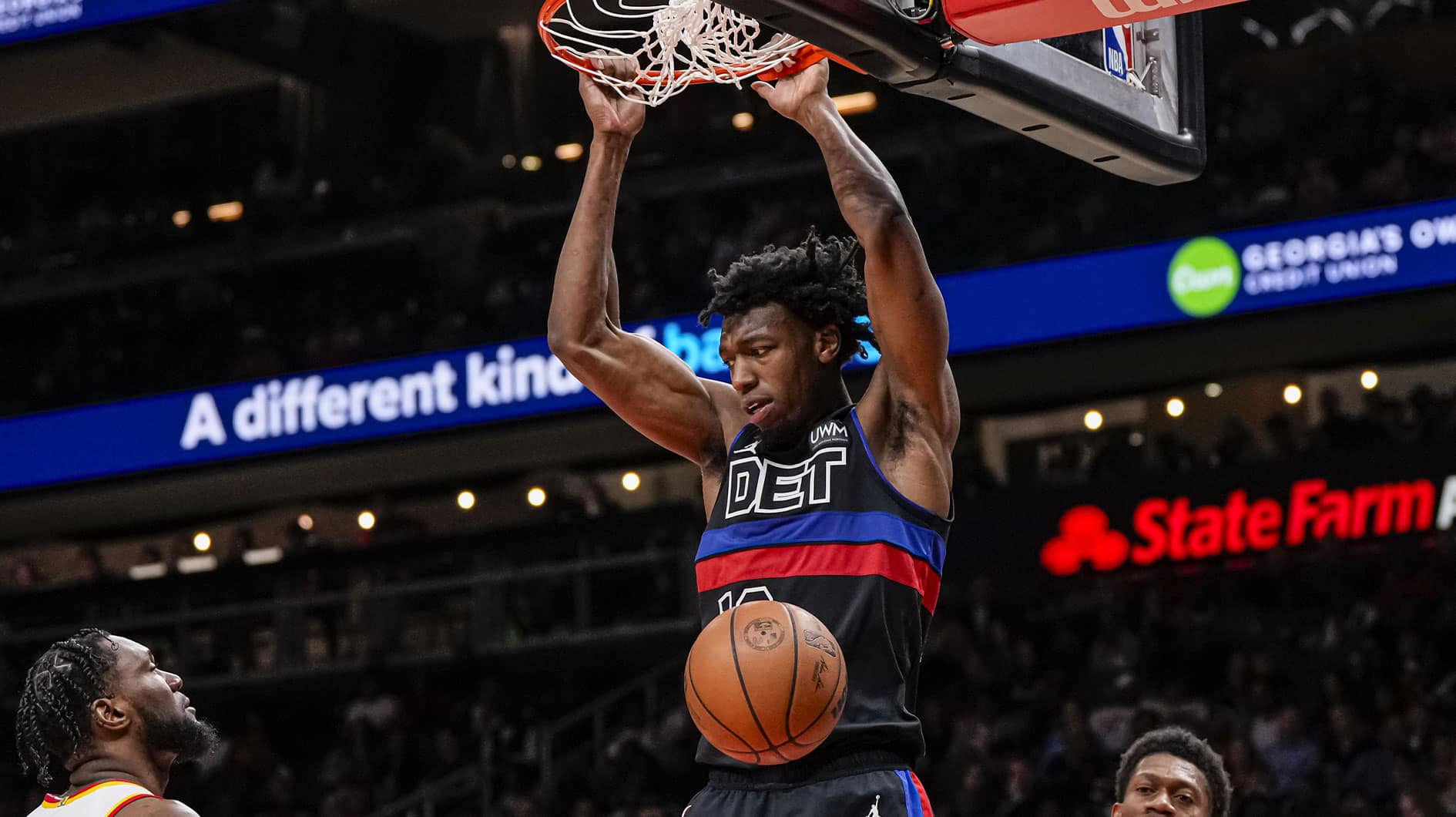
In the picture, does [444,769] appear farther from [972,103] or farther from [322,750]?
[972,103]

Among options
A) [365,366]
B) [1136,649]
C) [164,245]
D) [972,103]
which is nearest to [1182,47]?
[972,103]

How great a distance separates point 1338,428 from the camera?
554 inches

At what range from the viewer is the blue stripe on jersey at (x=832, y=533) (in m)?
3.87

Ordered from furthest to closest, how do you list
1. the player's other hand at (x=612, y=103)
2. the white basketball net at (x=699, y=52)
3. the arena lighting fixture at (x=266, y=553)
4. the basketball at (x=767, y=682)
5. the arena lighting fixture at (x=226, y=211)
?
the arena lighting fixture at (x=266, y=553) < the arena lighting fixture at (x=226, y=211) < the player's other hand at (x=612, y=103) < the white basketball net at (x=699, y=52) < the basketball at (x=767, y=682)

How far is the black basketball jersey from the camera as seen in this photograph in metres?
Answer: 3.80

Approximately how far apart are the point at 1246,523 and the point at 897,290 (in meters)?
10.4

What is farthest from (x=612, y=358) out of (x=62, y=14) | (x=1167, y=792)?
(x=62, y=14)

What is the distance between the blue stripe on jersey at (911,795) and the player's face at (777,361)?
28.8 inches

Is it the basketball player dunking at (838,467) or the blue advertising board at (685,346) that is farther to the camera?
the blue advertising board at (685,346)

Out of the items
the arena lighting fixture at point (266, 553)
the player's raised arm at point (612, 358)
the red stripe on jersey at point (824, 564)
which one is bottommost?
the arena lighting fixture at point (266, 553)

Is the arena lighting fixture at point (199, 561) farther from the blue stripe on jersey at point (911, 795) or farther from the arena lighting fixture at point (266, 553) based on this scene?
the blue stripe on jersey at point (911, 795)

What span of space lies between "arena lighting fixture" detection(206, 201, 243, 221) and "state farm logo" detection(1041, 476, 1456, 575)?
32.1ft

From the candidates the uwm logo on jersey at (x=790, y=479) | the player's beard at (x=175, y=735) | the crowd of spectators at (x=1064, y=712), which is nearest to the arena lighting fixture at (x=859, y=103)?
the crowd of spectators at (x=1064, y=712)

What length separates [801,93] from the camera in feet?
13.9
